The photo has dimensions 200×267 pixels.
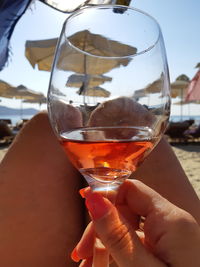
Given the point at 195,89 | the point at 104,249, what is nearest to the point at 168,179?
the point at 104,249

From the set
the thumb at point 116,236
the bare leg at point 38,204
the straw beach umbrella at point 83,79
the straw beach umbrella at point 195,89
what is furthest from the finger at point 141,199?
the straw beach umbrella at point 195,89

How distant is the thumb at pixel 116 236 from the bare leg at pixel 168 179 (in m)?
0.75

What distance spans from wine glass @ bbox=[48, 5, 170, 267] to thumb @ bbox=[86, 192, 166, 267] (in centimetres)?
4

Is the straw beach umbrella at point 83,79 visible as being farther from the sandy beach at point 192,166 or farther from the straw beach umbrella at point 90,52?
the sandy beach at point 192,166

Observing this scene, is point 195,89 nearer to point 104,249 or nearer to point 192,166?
point 192,166

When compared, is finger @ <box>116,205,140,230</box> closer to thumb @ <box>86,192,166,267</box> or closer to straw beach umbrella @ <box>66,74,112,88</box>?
thumb @ <box>86,192,166,267</box>

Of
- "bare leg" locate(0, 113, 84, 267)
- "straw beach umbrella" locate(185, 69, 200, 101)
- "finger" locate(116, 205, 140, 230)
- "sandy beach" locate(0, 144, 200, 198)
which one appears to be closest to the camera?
"finger" locate(116, 205, 140, 230)

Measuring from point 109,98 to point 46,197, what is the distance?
993mm

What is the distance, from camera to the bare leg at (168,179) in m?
1.46

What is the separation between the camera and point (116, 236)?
76cm

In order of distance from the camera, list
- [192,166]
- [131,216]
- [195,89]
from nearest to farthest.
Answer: [131,216], [192,166], [195,89]

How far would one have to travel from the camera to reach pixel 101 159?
743 mm

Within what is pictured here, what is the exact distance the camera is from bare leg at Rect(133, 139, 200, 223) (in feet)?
4.80

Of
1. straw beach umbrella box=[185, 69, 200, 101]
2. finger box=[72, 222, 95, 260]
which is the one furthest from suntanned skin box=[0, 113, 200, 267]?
straw beach umbrella box=[185, 69, 200, 101]
